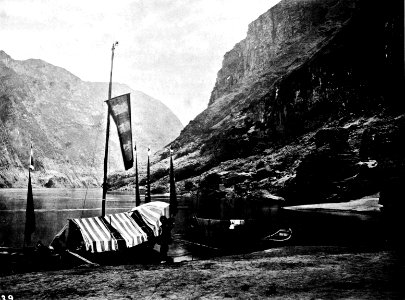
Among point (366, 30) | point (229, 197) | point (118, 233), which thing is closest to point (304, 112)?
point (366, 30)

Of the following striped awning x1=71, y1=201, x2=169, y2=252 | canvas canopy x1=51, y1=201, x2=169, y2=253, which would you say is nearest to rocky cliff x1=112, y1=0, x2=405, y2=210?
striped awning x1=71, y1=201, x2=169, y2=252

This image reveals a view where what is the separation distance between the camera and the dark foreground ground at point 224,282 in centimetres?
773

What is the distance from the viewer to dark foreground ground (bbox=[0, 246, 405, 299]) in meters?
7.73

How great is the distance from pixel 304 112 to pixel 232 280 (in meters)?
143

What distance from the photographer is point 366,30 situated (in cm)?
12750

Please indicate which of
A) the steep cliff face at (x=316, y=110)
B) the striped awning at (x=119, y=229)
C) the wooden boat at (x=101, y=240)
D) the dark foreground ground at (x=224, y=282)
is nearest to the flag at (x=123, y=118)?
the wooden boat at (x=101, y=240)

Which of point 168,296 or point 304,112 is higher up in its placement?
point 304,112

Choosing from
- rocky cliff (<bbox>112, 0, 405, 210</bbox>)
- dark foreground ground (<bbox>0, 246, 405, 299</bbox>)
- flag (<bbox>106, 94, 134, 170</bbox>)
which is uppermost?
rocky cliff (<bbox>112, 0, 405, 210</bbox>)

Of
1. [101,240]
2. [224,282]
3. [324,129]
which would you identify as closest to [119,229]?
[101,240]

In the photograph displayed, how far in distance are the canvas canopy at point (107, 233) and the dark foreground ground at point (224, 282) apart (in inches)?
251

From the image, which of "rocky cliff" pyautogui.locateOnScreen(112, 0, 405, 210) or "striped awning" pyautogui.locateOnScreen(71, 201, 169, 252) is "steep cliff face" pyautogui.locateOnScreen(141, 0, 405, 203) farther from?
"striped awning" pyautogui.locateOnScreen(71, 201, 169, 252)

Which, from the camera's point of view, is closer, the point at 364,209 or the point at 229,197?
the point at 364,209

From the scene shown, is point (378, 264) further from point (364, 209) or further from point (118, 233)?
point (364, 209)

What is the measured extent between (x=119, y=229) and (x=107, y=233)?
100 centimetres
